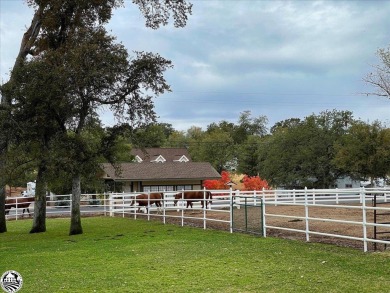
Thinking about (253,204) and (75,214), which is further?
(75,214)

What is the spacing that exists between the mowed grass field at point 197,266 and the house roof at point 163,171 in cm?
2434

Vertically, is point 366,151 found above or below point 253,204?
above

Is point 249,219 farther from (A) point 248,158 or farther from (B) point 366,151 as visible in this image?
(A) point 248,158

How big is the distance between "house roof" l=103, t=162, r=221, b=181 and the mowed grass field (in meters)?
24.3

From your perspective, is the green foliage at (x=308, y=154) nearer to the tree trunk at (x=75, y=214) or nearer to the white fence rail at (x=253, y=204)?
the white fence rail at (x=253, y=204)

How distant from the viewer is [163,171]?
40531 mm

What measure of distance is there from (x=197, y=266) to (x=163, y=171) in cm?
3132

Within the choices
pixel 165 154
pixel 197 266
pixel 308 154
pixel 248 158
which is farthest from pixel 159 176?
pixel 248 158

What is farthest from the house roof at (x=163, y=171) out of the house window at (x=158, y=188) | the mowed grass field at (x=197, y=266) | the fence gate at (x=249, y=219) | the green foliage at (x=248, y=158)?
the green foliage at (x=248, y=158)

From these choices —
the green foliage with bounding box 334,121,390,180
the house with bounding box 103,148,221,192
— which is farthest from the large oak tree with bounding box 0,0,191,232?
the green foliage with bounding box 334,121,390,180

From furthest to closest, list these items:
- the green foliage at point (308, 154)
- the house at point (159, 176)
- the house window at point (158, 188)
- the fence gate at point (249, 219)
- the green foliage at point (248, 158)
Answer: the green foliage at point (248, 158) < the green foliage at point (308, 154) < the house window at point (158, 188) < the house at point (159, 176) < the fence gate at point (249, 219)

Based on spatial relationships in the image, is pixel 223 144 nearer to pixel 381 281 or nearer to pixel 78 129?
pixel 78 129

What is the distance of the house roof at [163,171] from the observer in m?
39.0

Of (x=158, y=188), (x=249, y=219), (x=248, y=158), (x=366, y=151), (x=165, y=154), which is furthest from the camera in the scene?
(x=248, y=158)
